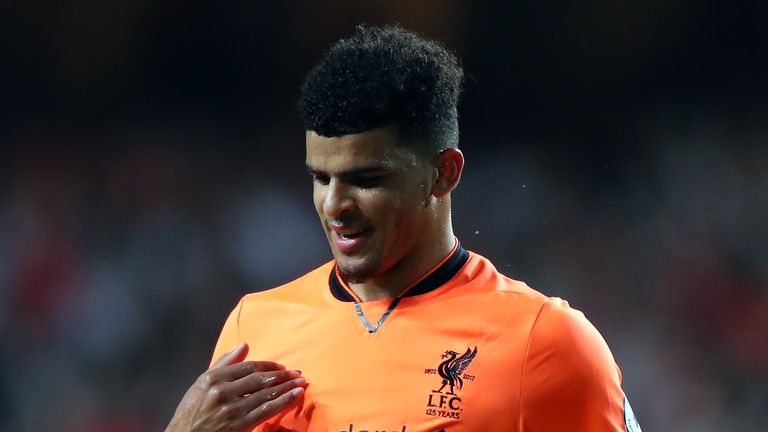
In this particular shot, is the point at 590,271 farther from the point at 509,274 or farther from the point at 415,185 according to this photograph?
the point at 415,185

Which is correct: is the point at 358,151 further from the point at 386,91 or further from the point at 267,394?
the point at 267,394

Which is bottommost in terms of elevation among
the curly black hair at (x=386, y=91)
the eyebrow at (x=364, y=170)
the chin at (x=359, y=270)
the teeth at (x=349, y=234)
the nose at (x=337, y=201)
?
the chin at (x=359, y=270)

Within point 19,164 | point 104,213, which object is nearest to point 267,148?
point 104,213

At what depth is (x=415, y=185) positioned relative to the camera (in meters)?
2.17

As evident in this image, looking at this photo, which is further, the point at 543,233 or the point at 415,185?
the point at 543,233

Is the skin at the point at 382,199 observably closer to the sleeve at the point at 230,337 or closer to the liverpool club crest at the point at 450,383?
the liverpool club crest at the point at 450,383

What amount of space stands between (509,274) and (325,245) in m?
0.81

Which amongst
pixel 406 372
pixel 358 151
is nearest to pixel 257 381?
pixel 406 372

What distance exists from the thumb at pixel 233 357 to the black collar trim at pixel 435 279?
0.25m

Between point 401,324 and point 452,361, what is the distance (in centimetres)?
15

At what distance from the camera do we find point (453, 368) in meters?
2.10

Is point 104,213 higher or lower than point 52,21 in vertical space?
lower

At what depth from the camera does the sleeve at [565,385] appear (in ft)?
6.68

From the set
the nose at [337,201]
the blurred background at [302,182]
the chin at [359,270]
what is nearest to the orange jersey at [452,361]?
the chin at [359,270]
